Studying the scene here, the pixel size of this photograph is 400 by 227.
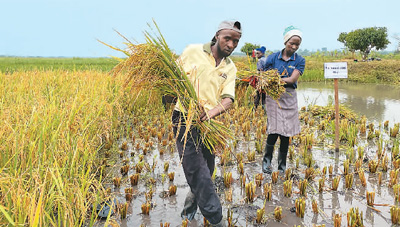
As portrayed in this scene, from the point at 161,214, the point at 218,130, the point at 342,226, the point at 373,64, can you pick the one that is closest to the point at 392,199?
the point at 342,226

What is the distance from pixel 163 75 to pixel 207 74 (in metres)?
0.34

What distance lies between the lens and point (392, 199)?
288 cm

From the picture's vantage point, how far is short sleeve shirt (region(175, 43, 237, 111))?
214cm

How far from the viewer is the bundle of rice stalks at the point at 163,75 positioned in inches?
83.1

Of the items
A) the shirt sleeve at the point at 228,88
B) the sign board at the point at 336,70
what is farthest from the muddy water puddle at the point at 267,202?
the sign board at the point at 336,70

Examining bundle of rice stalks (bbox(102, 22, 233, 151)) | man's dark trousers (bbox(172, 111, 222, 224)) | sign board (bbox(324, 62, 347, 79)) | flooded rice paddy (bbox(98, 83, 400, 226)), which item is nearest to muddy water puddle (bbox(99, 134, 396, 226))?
flooded rice paddy (bbox(98, 83, 400, 226))

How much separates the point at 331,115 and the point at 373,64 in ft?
41.1

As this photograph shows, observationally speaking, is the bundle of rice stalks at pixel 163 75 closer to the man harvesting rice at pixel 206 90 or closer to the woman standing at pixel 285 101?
the man harvesting rice at pixel 206 90

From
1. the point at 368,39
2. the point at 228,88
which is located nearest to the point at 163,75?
the point at 228,88

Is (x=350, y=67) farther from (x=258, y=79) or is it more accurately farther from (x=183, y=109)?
(x=183, y=109)

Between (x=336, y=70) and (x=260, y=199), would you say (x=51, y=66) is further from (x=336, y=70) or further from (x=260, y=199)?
(x=260, y=199)

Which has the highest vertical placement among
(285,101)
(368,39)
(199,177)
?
(368,39)

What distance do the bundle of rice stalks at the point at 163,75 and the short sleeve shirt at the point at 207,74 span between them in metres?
0.07

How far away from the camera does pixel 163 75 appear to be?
7.25ft
